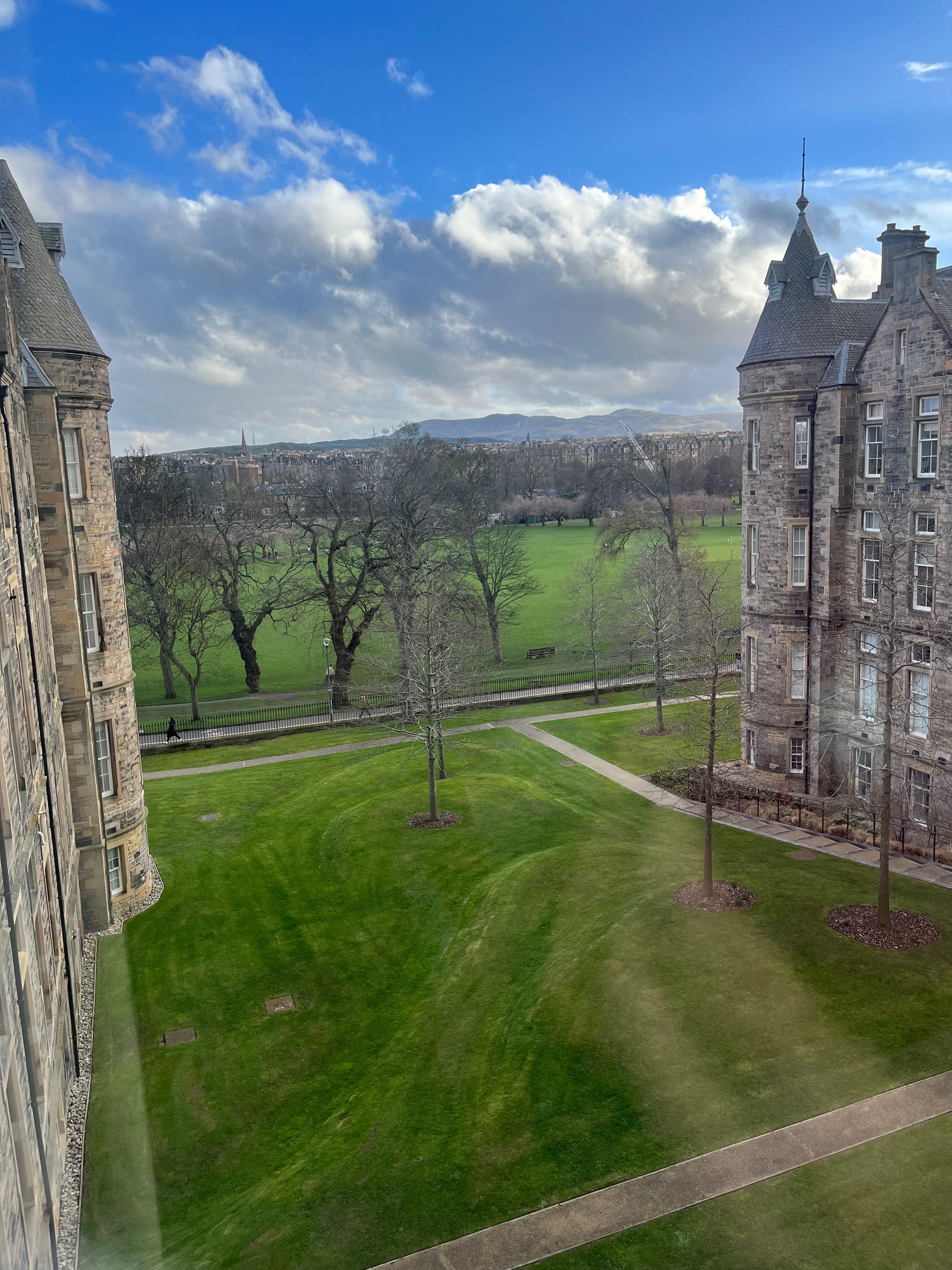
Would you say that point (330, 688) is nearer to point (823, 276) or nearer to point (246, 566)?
point (246, 566)

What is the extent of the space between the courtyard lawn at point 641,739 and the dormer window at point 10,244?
24.1 metres

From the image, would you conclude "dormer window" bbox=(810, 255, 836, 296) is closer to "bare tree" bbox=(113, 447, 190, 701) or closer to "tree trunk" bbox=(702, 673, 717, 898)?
"tree trunk" bbox=(702, 673, 717, 898)

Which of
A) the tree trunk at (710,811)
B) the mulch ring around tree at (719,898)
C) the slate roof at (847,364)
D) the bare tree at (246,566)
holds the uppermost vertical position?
the slate roof at (847,364)

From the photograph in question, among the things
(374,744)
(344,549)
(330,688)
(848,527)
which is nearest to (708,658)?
(848,527)

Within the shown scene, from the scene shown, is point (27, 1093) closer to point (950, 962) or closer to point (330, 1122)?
point (330, 1122)

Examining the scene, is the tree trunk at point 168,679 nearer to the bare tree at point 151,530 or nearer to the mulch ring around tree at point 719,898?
the bare tree at point 151,530

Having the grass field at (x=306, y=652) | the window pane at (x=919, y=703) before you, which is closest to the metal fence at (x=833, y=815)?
the window pane at (x=919, y=703)

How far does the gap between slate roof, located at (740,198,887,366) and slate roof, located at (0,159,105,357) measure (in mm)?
21643

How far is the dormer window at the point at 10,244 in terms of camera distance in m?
22.3

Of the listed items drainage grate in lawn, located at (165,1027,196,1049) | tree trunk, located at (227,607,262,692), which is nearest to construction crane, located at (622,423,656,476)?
tree trunk, located at (227,607,262,692)

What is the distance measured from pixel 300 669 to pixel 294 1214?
170 feet

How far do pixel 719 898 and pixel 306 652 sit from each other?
51.8 meters

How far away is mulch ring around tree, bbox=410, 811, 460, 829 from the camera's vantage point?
31.5m

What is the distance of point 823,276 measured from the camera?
31.4 metres
